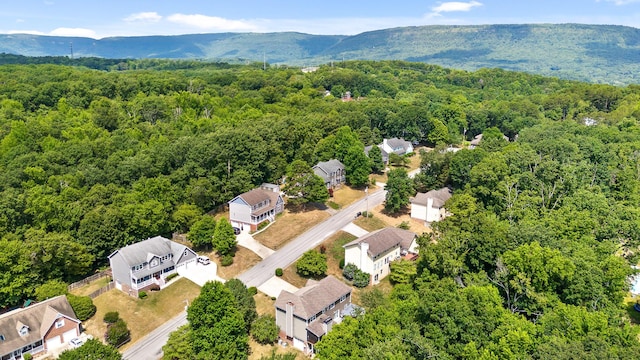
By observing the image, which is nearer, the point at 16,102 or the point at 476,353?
the point at 476,353

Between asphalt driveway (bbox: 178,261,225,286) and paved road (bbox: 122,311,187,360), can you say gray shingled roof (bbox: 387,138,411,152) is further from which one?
paved road (bbox: 122,311,187,360)

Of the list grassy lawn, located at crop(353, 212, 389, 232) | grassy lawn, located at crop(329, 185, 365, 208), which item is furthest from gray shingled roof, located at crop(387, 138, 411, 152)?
grassy lawn, located at crop(353, 212, 389, 232)

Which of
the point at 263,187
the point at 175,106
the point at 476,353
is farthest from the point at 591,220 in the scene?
the point at 175,106

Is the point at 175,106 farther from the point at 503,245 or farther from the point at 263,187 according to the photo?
the point at 503,245

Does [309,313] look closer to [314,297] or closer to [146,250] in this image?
[314,297]

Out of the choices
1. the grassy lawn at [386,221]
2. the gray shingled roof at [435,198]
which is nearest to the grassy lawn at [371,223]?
the grassy lawn at [386,221]
